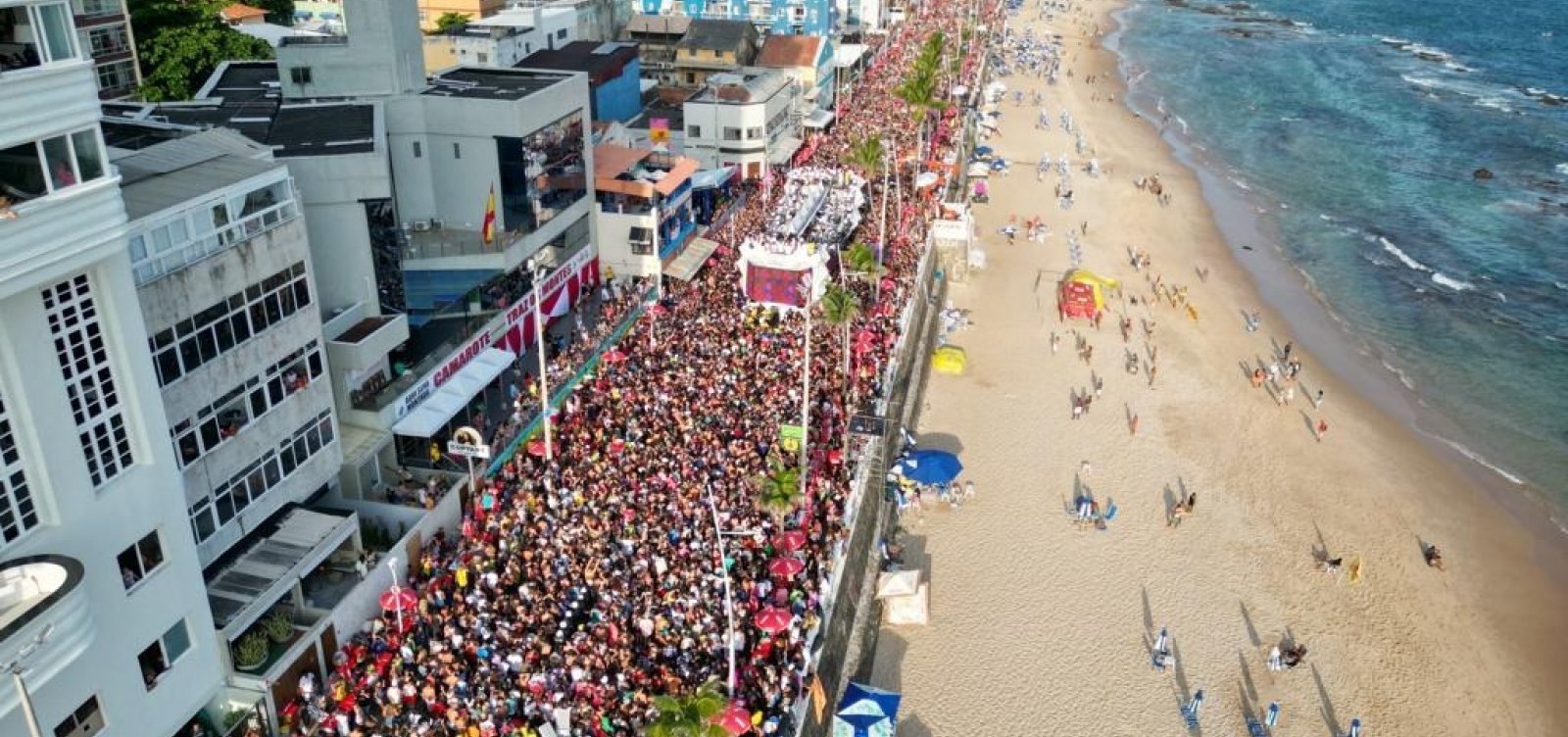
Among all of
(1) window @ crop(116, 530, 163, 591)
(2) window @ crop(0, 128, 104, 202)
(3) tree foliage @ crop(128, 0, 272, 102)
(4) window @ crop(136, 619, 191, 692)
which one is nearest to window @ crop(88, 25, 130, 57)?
(3) tree foliage @ crop(128, 0, 272, 102)

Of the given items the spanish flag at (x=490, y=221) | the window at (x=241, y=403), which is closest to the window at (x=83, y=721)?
the window at (x=241, y=403)

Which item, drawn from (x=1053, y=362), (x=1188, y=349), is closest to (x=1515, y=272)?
(x=1188, y=349)

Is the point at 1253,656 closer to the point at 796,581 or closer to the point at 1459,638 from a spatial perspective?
the point at 1459,638

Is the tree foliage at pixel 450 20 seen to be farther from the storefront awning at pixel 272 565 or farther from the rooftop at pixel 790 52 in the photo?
the storefront awning at pixel 272 565

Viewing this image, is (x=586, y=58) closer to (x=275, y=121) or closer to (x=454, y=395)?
(x=275, y=121)

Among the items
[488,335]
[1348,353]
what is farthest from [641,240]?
[1348,353]

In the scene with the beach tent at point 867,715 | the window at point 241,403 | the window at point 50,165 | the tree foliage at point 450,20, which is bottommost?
the beach tent at point 867,715
